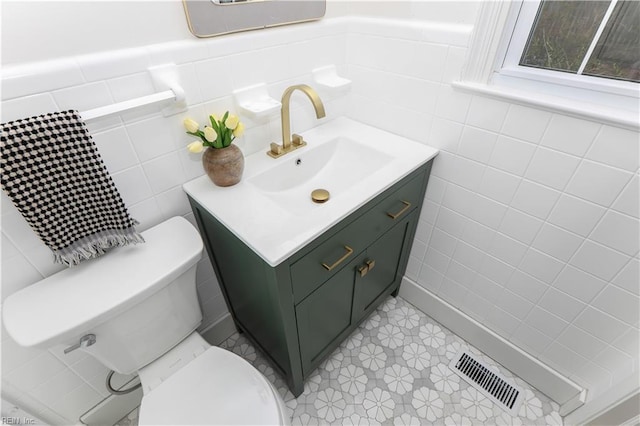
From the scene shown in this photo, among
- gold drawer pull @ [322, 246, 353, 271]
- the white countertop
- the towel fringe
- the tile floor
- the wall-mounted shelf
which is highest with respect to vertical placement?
the wall-mounted shelf

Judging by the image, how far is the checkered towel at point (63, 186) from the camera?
631mm

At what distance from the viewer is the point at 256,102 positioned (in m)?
1.02

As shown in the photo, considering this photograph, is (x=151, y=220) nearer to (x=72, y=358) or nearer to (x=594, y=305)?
(x=72, y=358)

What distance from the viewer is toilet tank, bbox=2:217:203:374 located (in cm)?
72

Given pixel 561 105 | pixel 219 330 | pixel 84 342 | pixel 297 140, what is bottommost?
pixel 219 330

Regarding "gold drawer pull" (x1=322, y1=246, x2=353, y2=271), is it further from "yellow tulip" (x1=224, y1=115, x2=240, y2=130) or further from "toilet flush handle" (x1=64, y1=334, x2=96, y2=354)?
"toilet flush handle" (x1=64, y1=334, x2=96, y2=354)

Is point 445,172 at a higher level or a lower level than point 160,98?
lower

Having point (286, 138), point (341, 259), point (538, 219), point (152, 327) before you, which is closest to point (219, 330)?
point (152, 327)

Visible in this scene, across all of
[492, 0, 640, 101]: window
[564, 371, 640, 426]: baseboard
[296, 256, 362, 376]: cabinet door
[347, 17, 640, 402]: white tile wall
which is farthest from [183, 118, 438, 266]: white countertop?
[564, 371, 640, 426]: baseboard

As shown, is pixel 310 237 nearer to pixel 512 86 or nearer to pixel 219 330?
pixel 512 86

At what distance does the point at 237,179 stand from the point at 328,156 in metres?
0.42

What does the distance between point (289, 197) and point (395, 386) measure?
0.94 meters

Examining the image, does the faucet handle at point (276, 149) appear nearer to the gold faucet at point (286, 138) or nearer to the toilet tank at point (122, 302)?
the gold faucet at point (286, 138)

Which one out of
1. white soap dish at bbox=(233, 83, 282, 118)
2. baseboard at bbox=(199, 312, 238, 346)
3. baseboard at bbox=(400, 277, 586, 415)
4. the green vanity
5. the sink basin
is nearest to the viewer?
the green vanity
